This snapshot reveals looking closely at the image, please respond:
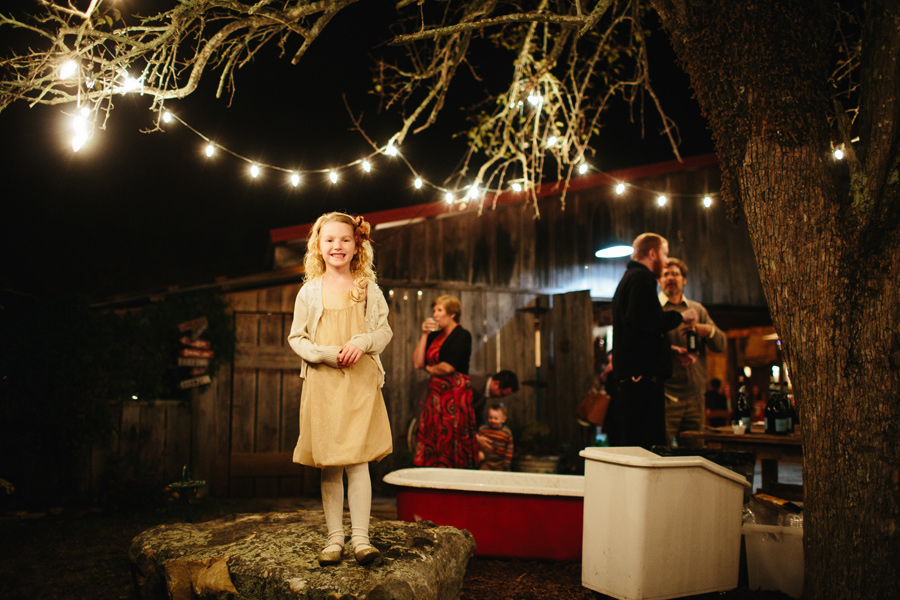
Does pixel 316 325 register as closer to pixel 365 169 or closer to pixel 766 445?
pixel 365 169

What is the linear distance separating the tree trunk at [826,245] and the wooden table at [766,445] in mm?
1462

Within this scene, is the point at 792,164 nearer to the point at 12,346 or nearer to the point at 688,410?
the point at 688,410

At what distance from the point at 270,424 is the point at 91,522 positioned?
6.51 feet

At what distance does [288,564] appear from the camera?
268 cm

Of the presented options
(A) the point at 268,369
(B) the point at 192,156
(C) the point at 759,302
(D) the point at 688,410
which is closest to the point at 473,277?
(A) the point at 268,369

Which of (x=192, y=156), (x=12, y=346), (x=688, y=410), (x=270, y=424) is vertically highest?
(x=192, y=156)

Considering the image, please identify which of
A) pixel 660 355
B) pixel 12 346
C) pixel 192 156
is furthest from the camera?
pixel 192 156

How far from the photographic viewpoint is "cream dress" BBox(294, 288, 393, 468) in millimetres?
2748

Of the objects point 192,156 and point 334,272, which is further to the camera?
point 192,156

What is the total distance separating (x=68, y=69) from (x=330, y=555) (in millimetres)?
2966

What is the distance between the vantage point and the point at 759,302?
881cm

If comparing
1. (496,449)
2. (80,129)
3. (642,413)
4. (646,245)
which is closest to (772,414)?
(642,413)

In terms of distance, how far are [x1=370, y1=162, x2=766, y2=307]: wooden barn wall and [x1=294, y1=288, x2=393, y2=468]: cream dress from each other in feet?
14.5

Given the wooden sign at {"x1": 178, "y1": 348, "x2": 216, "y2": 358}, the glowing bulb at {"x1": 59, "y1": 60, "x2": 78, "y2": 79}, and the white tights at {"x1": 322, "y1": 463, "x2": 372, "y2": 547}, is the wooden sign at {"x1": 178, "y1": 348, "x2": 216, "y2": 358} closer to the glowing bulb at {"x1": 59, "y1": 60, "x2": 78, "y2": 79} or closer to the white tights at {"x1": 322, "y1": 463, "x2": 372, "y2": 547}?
the glowing bulb at {"x1": 59, "y1": 60, "x2": 78, "y2": 79}
